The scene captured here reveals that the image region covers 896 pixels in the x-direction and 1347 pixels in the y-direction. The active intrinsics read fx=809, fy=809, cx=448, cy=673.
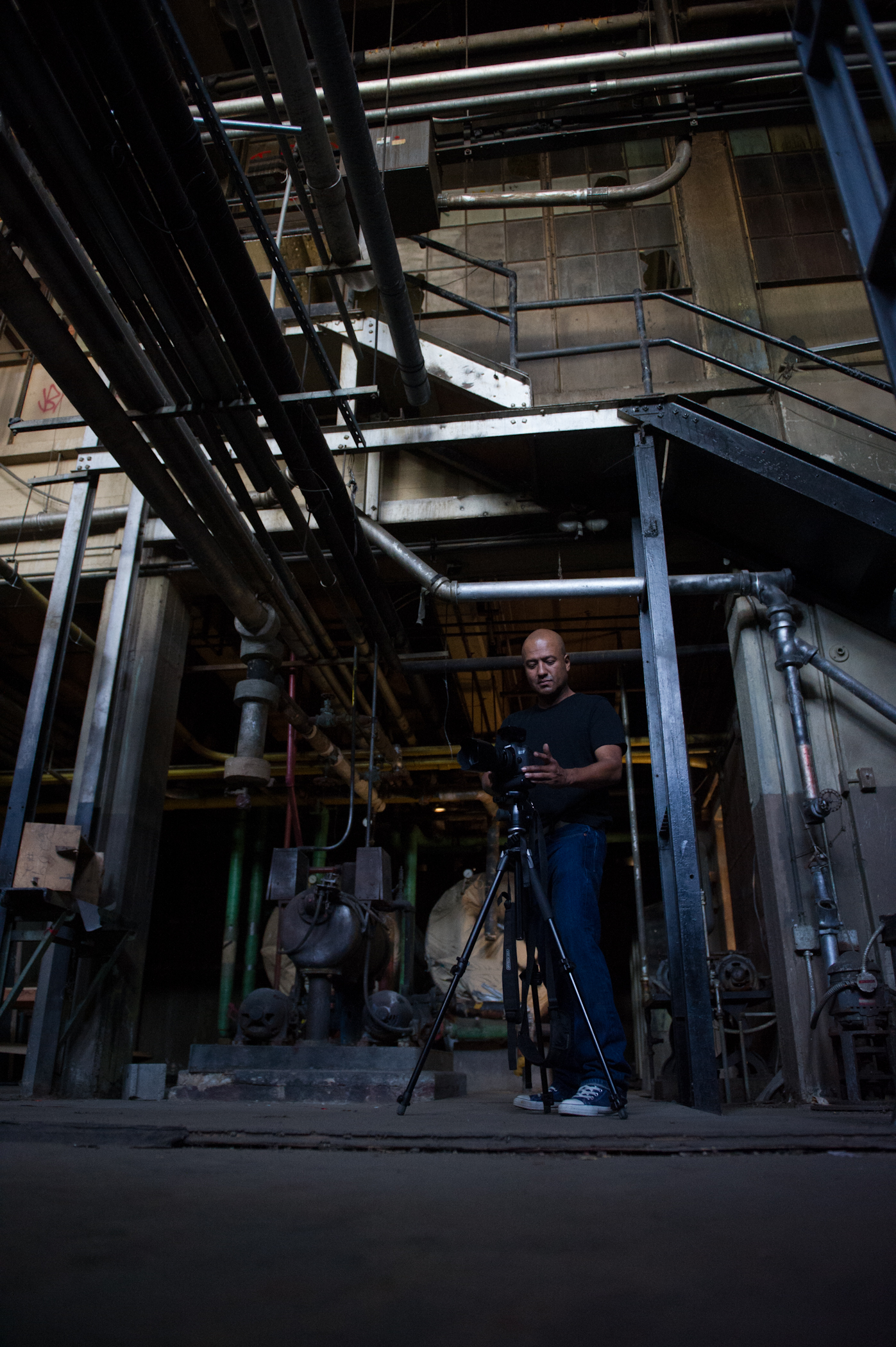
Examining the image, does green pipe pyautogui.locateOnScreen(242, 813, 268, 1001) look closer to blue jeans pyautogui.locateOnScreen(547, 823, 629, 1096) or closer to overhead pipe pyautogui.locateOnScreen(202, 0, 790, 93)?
blue jeans pyautogui.locateOnScreen(547, 823, 629, 1096)

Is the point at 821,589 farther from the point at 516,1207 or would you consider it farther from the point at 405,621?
the point at 516,1207

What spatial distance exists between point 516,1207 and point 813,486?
3907mm

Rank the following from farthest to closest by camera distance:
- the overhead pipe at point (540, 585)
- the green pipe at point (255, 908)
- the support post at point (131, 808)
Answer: the green pipe at point (255, 908) < the overhead pipe at point (540, 585) < the support post at point (131, 808)

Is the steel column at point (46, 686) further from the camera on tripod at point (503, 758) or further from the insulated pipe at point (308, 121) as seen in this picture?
the camera on tripod at point (503, 758)

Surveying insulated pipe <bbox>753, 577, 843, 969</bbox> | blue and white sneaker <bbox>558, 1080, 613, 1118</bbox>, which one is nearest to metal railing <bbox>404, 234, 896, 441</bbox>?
insulated pipe <bbox>753, 577, 843, 969</bbox>

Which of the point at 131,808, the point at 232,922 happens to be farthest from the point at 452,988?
the point at 232,922

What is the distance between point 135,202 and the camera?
8.79 ft

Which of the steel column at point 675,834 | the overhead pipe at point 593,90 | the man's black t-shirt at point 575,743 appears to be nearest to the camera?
the steel column at point 675,834

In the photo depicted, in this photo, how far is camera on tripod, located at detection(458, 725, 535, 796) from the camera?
259 centimetres

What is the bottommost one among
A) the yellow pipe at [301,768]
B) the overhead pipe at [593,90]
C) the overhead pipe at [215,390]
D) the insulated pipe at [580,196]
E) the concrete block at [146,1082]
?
the concrete block at [146,1082]

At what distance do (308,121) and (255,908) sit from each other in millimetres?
6815

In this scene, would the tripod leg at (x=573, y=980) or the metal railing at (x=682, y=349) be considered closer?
the tripod leg at (x=573, y=980)

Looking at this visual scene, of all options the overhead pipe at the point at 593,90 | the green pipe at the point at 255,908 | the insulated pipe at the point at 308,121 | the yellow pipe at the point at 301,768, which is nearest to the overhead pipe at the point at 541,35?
the overhead pipe at the point at 593,90

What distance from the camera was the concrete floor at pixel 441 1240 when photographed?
62 centimetres
